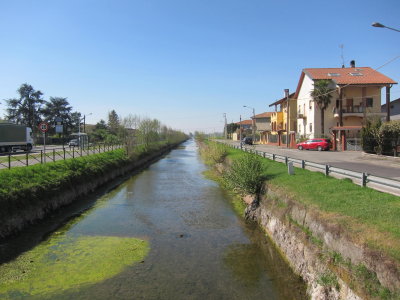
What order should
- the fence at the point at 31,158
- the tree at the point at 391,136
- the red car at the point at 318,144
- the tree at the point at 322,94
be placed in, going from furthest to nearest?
→ the tree at the point at 322,94 < the red car at the point at 318,144 < the tree at the point at 391,136 < the fence at the point at 31,158

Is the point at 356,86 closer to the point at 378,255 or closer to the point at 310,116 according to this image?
the point at 310,116

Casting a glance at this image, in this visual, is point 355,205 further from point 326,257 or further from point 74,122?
point 74,122

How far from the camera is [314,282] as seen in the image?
6.98m

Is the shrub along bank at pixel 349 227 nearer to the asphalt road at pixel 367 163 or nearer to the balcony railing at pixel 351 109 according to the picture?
the asphalt road at pixel 367 163

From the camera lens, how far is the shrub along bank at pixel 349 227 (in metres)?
5.25

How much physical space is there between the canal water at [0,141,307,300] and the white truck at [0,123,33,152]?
1015 inches

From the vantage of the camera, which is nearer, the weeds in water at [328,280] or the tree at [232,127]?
the weeds in water at [328,280]

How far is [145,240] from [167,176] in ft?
55.1

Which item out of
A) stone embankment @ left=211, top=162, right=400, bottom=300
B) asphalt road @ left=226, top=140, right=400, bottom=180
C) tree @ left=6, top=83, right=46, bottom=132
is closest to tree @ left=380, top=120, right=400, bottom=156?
asphalt road @ left=226, top=140, right=400, bottom=180

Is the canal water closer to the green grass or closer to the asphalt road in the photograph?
the green grass

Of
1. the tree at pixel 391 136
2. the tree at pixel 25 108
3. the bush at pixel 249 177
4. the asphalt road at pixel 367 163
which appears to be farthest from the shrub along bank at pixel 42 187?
the tree at pixel 25 108

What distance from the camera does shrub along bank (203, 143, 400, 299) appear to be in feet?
17.2

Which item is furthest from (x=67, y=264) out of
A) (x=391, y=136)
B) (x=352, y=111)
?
(x=352, y=111)

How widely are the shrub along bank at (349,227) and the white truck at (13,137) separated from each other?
108 ft
